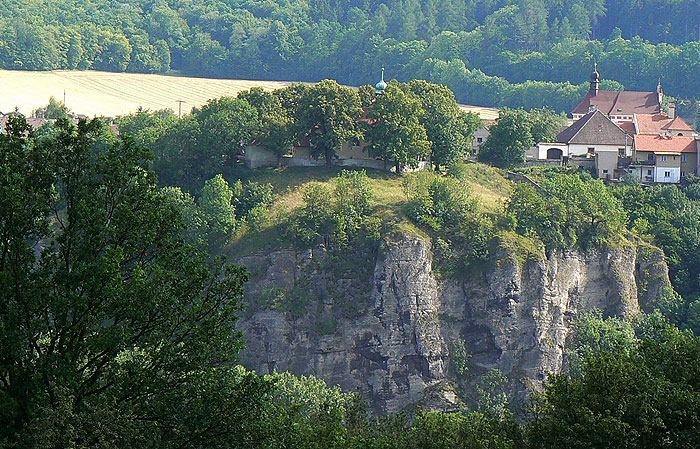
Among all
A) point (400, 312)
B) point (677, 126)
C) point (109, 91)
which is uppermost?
point (109, 91)

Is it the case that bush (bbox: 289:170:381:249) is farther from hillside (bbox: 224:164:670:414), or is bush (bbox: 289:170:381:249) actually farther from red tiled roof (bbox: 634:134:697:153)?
red tiled roof (bbox: 634:134:697:153)

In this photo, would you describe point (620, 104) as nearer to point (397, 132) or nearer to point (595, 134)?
point (595, 134)

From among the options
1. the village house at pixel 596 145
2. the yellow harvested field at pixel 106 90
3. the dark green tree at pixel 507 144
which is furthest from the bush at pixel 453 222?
the yellow harvested field at pixel 106 90

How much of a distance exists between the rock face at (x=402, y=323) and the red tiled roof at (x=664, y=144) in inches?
871

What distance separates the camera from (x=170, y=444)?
28219mm

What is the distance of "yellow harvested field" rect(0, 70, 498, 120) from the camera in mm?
129625

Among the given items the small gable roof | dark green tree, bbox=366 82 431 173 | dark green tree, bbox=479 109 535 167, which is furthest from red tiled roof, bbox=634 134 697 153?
dark green tree, bbox=366 82 431 173

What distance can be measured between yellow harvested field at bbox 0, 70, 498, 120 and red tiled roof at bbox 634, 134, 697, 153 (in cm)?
3070

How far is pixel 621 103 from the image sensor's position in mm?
125312

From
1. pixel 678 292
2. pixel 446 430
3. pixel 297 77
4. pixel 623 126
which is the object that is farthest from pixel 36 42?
pixel 446 430

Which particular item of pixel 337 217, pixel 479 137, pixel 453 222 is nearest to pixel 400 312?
pixel 337 217

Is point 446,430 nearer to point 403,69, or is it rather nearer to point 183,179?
point 183,179

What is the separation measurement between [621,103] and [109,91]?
55.8m

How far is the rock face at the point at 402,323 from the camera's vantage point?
75250 mm
